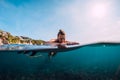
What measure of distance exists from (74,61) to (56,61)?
268cm

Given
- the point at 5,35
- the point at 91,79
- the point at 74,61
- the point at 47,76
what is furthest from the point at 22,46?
the point at 74,61

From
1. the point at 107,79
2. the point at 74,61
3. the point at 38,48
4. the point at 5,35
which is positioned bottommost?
the point at 107,79

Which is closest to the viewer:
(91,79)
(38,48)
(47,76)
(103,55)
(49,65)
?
(38,48)

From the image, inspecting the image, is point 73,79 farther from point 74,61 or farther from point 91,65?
point 91,65

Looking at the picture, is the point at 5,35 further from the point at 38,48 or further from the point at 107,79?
the point at 107,79

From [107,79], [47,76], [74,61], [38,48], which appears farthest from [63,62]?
[38,48]

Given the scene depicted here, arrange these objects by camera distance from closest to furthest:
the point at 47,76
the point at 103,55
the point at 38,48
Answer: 1. the point at 38,48
2. the point at 47,76
3. the point at 103,55

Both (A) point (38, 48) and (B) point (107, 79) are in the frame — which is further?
(B) point (107, 79)

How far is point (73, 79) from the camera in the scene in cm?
1318

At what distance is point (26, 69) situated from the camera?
805 inches

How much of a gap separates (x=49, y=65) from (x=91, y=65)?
6.34 m

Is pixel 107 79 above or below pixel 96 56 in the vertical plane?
below

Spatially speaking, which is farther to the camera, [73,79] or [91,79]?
[91,79]

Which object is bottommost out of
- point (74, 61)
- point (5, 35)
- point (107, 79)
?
point (107, 79)
